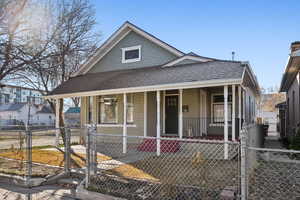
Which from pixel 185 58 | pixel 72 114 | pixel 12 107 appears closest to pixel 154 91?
pixel 185 58

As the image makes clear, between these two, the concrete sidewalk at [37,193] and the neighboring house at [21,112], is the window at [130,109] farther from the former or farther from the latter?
the neighboring house at [21,112]

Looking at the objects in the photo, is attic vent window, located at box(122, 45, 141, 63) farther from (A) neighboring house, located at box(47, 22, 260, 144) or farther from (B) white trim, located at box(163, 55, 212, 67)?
(B) white trim, located at box(163, 55, 212, 67)

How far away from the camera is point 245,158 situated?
11.6 feet

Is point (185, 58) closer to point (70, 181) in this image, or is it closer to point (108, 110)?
point (108, 110)

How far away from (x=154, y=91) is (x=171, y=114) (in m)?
1.47

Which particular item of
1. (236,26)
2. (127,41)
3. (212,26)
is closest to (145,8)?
(127,41)

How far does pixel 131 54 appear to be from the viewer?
13594 mm

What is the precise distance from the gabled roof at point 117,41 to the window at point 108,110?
3017 mm

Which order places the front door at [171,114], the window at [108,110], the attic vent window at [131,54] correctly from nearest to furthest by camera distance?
1. the front door at [171,114]
2. the window at [108,110]
3. the attic vent window at [131,54]

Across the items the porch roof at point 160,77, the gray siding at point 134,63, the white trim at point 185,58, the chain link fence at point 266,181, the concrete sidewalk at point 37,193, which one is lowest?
the concrete sidewalk at point 37,193

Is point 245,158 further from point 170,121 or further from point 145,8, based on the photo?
point 145,8

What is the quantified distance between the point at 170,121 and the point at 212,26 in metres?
5.62

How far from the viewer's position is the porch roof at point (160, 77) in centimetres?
856

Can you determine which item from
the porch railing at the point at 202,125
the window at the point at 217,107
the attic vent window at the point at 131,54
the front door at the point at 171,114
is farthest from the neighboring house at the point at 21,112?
the window at the point at 217,107
